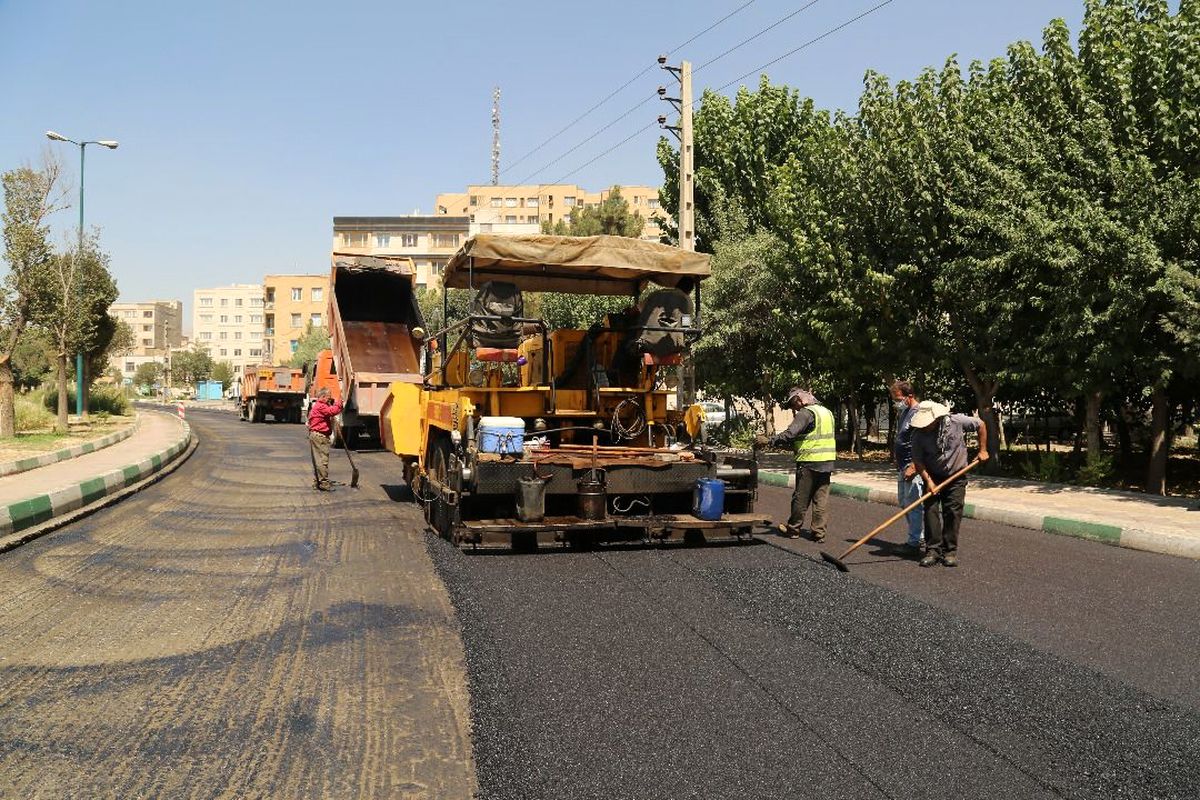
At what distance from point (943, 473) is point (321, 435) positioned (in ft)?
27.6

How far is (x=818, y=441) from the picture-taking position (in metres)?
8.69

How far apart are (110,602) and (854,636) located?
490 cm

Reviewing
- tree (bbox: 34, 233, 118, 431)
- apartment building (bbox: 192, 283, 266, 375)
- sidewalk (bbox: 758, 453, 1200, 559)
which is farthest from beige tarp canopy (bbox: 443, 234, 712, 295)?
apartment building (bbox: 192, 283, 266, 375)

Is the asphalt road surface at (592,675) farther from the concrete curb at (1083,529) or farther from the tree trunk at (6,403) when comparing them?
the tree trunk at (6,403)

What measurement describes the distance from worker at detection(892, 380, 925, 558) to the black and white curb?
8.58 m

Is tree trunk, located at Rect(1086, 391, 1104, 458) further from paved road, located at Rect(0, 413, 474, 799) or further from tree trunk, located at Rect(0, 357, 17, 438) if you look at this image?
tree trunk, located at Rect(0, 357, 17, 438)

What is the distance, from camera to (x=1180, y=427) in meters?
21.1

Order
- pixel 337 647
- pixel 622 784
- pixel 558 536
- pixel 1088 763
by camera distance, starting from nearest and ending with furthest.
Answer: pixel 622 784 → pixel 1088 763 → pixel 337 647 → pixel 558 536

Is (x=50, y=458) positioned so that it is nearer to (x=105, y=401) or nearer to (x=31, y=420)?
(x=31, y=420)

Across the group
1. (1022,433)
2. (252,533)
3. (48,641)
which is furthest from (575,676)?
(1022,433)

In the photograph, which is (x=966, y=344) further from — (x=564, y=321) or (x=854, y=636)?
(x=564, y=321)

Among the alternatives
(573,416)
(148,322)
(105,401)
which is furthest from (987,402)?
(148,322)

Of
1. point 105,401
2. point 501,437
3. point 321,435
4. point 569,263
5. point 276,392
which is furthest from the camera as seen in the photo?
point 105,401

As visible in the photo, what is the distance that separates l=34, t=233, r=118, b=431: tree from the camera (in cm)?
2433
